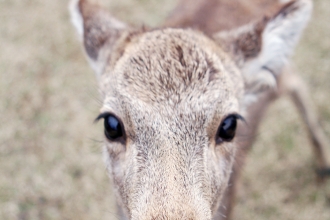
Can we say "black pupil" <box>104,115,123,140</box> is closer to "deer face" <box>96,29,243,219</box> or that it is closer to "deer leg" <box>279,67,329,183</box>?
"deer face" <box>96,29,243,219</box>

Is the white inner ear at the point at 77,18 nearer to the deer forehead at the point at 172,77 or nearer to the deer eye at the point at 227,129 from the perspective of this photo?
the deer forehead at the point at 172,77

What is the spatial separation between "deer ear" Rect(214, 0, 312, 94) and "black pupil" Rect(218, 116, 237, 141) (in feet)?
2.07

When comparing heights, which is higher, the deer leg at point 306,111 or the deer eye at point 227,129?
the deer leg at point 306,111

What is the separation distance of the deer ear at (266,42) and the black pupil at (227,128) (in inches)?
24.8

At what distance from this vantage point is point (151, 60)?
2.60 metres

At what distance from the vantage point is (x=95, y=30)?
3.29 meters

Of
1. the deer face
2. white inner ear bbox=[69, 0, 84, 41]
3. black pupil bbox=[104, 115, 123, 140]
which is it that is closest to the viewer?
the deer face

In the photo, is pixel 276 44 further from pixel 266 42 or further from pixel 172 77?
pixel 172 77

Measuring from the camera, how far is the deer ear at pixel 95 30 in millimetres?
3260

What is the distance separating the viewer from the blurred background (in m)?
5.19

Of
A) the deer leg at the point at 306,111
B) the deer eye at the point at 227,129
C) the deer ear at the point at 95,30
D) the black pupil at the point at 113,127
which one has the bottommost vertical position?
the black pupil at the point at 113,127

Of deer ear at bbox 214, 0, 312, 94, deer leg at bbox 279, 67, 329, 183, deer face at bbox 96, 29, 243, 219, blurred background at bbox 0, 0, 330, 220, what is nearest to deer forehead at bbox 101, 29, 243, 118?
deer face at bbox 96, 29, 243, 219

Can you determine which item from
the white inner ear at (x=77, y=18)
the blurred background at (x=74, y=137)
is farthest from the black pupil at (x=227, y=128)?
the blurred background at (x=74, y=137)

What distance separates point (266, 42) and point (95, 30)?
145 centimetres
